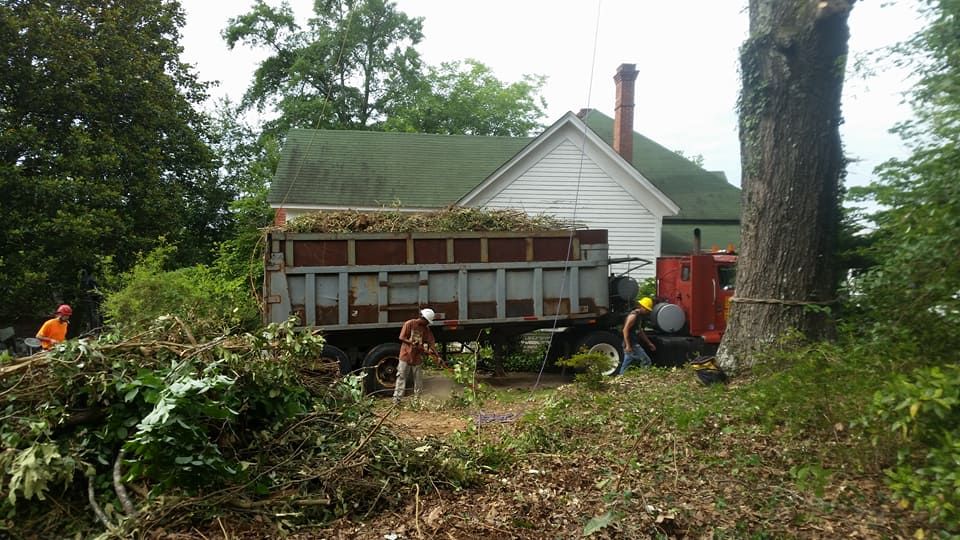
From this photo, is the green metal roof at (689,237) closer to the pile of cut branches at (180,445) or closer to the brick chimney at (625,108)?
the brick chimney at (625,108)

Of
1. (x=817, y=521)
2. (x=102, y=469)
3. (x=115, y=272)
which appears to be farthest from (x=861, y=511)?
(x=115, y=272)

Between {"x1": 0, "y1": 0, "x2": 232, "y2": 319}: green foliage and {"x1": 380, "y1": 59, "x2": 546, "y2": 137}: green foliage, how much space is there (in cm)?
1488

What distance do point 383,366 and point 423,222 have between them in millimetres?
2339

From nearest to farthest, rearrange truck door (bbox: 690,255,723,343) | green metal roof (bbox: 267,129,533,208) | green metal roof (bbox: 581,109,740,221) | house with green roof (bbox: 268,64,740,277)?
1. truck door (bbox: 690,255,723,343)
2. house with green roof (bbox: 268,64,740,277)
3. green metal roof (bbox: 267,129,533,208)
4. green metal roof (bbox: 581,109,740,221)

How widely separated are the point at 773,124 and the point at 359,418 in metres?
4.89

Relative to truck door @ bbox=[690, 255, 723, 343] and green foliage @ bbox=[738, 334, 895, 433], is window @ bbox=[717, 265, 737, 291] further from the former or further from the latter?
green foliage @ bbox=[738, 334, 895, 433]

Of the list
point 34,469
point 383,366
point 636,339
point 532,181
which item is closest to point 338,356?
point 383,366

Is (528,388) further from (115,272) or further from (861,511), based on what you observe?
(115,272)

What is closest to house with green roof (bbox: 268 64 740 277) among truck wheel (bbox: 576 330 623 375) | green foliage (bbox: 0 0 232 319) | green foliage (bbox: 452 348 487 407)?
green foliage (bbox: 0 0 232 319)

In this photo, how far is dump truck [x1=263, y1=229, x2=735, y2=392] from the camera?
356 inches

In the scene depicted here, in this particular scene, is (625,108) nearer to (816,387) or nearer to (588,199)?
(588,199)

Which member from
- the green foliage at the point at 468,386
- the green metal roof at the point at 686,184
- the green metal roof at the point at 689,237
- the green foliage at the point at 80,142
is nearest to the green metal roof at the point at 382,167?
the green foliage at the point at 80,142

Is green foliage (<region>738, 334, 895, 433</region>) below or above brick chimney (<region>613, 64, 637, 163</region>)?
below

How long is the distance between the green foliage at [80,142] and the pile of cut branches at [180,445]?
12327 mm
